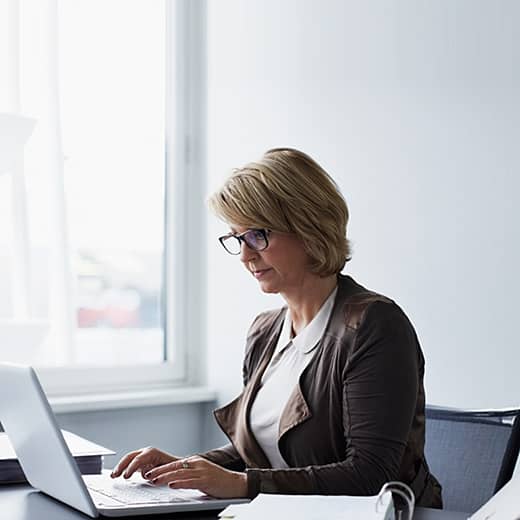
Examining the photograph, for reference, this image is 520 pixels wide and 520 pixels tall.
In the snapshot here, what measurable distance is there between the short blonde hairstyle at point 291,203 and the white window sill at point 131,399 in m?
1.37

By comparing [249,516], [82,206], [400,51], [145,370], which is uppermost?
[400,51]

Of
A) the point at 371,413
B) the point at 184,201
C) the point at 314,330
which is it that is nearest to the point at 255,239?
the point at 314,330

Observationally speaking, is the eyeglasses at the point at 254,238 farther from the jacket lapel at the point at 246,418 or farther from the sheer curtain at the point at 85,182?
the sheer curtain at the point at 85,182

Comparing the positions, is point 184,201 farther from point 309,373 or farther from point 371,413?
point 371,413

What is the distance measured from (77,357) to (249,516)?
6.96 ft

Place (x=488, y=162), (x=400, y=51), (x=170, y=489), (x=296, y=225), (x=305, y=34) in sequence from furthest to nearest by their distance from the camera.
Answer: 1. (x=305, y=34)
2. (x=400, y=51)
3. (x=488, y=162)
4. (x=296, y=225)
5. (x=170, y=489)

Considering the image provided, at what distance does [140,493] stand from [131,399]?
67.3 inches

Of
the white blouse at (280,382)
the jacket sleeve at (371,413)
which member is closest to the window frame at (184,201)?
the white blouse at (280,382)

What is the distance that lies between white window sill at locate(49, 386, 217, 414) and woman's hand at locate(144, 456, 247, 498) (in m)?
1.57

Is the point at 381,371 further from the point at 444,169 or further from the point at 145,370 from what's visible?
the point at 145,370

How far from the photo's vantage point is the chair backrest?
1.76m

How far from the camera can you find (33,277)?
3158mm

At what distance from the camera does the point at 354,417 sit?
5.56ft

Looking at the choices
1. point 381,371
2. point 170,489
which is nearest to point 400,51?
point 381,371
